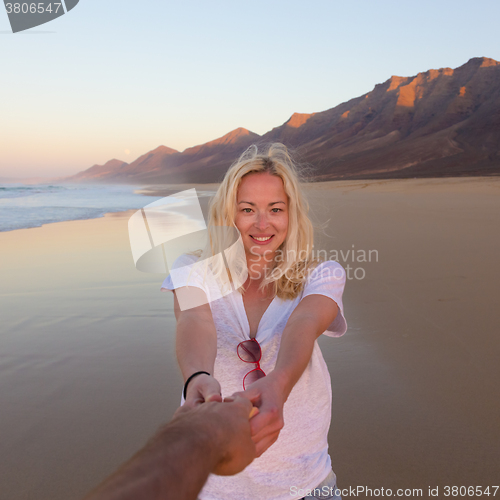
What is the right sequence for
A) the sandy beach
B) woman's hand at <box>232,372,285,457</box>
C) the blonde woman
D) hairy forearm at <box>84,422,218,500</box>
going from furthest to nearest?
the sandy beach
the blonde woman
woman's hand at <box>232,372,285,457</box>
hairy forearm at <box>84,422,218,500</box>

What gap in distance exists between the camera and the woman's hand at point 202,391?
4.01 ft

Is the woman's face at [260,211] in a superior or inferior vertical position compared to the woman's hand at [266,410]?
superior

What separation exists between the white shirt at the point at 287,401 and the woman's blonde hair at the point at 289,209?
190 mm

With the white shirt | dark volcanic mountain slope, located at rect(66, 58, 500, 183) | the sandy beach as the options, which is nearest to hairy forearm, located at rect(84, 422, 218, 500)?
the white shirt

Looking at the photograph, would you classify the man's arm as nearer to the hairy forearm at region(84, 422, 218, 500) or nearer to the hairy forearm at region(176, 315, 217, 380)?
the hairy forearm at region(84, 422, 218, 500)

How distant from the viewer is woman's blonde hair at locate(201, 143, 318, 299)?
2062 mm

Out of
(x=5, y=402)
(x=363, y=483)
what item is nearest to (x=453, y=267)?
(x=363, y=483)

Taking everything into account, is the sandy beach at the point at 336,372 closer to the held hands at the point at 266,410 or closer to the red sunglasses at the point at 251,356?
the red sunglasses at the point at 251,356

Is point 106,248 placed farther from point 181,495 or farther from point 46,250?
point 181,495

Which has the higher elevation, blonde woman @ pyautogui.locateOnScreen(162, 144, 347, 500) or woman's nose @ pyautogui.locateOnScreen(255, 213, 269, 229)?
woman's nose @ pyautogui.locateOnScreen(255, 213, 269, 229)

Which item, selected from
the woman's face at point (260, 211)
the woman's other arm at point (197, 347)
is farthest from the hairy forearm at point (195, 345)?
the woman's face at point (260, 211)

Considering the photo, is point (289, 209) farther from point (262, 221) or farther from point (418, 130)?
point (418, 130)

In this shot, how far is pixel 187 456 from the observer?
0.81 meters

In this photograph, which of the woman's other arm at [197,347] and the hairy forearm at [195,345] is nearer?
the woman's other arm at [197,347]
